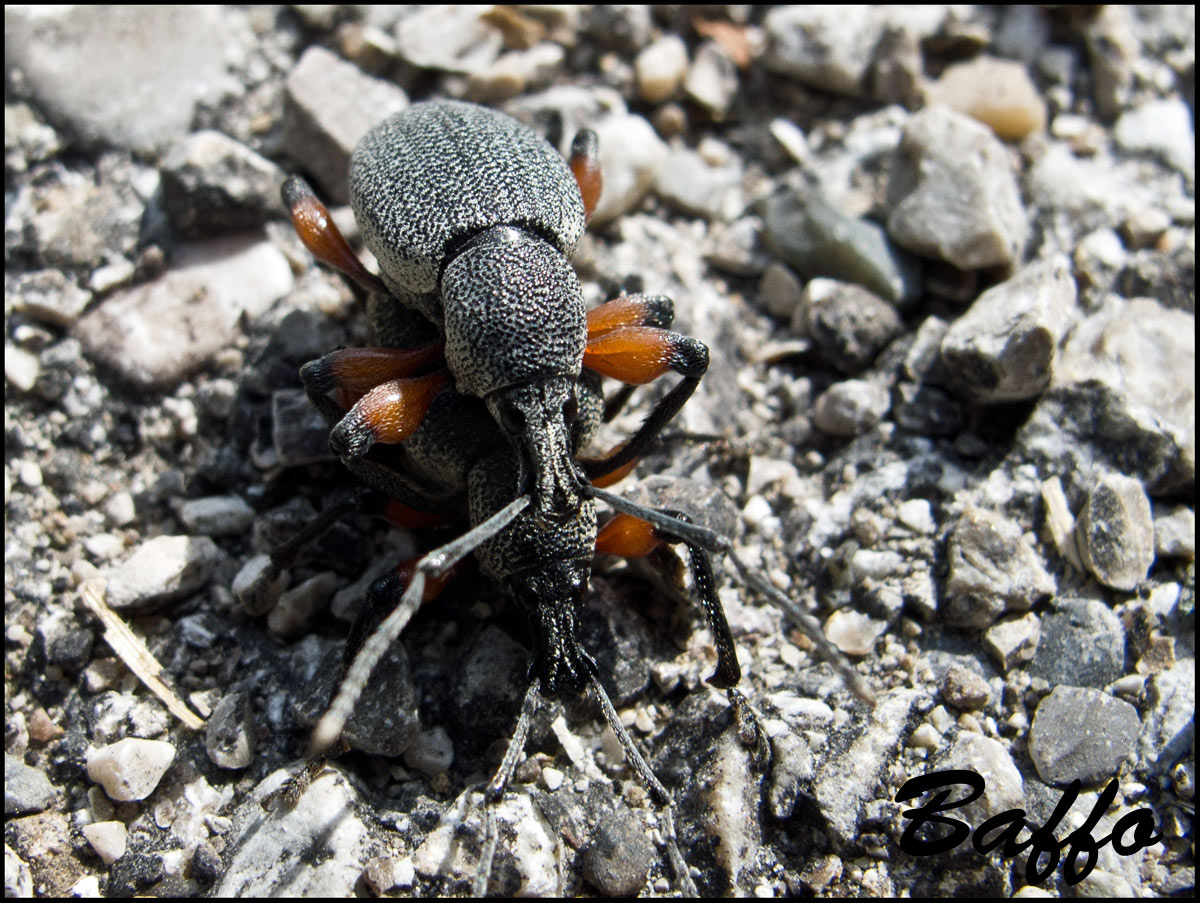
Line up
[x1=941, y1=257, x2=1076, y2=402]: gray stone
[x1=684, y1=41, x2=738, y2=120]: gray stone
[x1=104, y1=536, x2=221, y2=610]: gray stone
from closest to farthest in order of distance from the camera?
[x1=104, y1=536, x2=221, y2=610]: gray stone → [x1=941, y1=257, x2=1076, y2=402]: gray stone → [x1=684, y1=41, x2=738, y2=120]: gray stone

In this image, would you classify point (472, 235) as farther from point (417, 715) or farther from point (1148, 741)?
point (1148, 741)

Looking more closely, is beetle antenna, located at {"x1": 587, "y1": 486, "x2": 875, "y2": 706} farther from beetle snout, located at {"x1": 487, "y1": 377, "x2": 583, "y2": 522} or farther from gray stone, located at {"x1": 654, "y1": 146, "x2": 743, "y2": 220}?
gray stone, located at {"x1": 654, "y1": 146, "x2": 743, "y2": 220}

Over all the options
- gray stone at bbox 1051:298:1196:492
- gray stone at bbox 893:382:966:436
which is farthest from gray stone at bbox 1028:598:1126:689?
gray stone at bbox 893:382:966:436

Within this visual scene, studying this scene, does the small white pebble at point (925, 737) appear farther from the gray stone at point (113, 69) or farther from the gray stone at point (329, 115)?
the gray stone at point (113, 69)

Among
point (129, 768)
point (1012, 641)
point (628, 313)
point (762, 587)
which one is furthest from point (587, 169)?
point (129, 768)

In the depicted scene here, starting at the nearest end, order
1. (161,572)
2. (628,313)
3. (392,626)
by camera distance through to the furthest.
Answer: (392,626)
(161,572)
(628,313)

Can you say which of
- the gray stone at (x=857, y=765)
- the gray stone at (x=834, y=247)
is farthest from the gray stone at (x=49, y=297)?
the gray stone at (x=857, y=765)

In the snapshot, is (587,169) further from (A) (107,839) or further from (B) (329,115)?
(A) (107,839)
